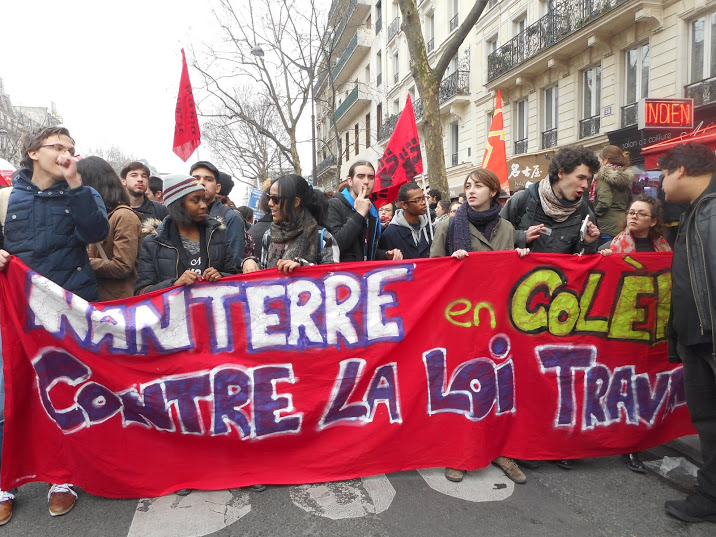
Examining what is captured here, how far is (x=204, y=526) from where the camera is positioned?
8.45ft

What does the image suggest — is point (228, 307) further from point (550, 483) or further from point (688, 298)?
point (688, 298)

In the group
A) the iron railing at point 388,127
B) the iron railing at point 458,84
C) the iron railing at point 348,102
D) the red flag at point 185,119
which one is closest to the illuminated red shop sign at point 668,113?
the red flag at point 185,119

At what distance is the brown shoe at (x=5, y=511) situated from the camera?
267 centimetres

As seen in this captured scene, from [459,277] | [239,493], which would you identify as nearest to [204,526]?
[239,493]

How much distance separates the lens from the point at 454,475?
9.82 feet

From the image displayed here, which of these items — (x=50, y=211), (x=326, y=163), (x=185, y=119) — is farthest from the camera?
(x=326, y=163)

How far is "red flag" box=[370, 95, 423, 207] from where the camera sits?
4.75 meters

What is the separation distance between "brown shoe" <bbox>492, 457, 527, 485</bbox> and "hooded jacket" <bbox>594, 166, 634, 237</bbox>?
343 centimetres

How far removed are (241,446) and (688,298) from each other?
2.53 m

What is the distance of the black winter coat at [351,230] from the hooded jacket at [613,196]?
9.30 feet

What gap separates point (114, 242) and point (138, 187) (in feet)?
4.09

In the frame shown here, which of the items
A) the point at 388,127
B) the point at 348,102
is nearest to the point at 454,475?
the point at 388,127

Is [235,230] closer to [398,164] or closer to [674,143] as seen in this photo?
[398,164]

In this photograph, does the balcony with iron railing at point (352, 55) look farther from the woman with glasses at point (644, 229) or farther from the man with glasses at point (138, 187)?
the woman with glasses at point (644, 229)
